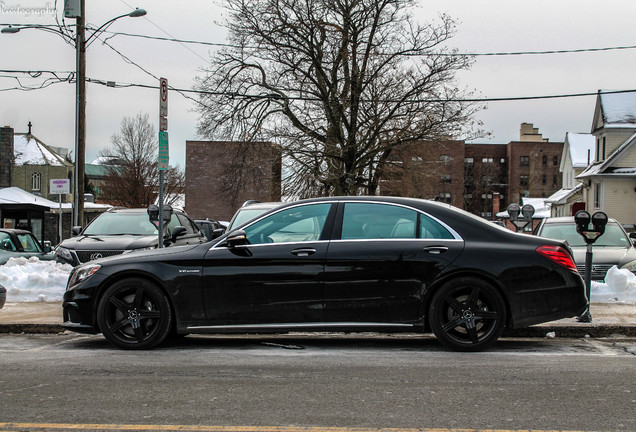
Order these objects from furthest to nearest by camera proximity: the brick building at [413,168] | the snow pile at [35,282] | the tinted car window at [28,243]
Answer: the brick building at [413,168] < the tinted car window at [28,243] < the snow pile at [35,282]

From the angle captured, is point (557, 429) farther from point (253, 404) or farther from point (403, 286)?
point (403, 286)

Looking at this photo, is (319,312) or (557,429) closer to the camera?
(557,429)

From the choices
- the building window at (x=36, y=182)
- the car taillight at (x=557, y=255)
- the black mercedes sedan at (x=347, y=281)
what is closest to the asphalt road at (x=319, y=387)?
the black mercedes sedan at (x=347, y=281)

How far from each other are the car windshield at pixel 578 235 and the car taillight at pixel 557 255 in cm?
732

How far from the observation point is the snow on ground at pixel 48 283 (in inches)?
423

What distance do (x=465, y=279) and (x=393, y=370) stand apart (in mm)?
1365

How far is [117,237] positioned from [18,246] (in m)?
3.87

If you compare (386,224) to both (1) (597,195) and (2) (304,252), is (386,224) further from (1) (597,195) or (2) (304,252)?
(1) (597,195)

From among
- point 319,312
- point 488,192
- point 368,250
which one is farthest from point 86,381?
point 488,192

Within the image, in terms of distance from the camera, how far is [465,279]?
22.7 ft

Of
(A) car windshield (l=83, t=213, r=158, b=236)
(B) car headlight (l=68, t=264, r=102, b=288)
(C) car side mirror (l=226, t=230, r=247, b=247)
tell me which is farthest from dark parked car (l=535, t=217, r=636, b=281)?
(B) car headlight (l=68, t=264, r=102, b=288)

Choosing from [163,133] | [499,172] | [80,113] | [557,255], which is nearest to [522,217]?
[163,133]

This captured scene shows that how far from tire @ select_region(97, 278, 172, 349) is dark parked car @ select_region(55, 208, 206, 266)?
468cm

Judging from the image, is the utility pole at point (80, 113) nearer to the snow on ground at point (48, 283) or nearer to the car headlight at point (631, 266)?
the snow on ground at point (48, 283)
